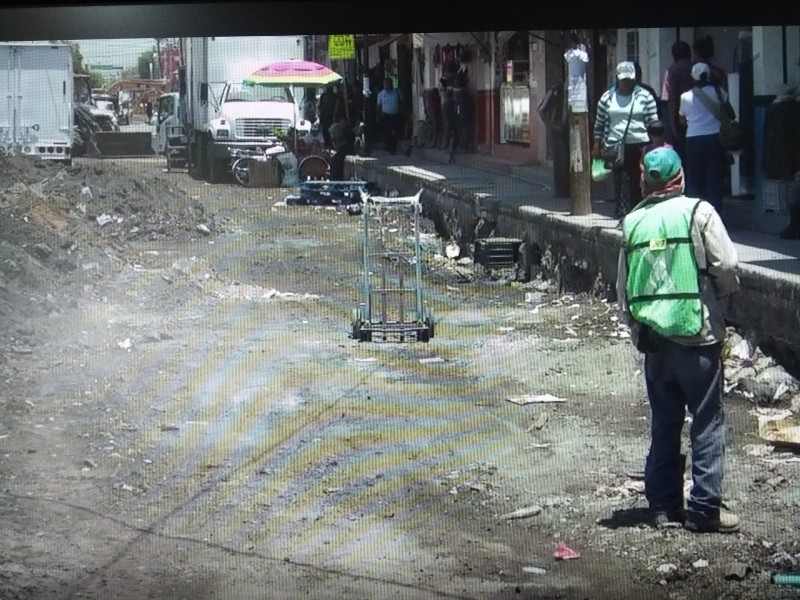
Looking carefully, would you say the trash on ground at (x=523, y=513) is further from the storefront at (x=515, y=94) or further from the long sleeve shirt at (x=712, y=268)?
the storefront at (x=515, y=94)

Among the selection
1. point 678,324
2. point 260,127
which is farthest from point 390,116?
point 678,324

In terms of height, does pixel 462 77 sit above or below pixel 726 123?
above

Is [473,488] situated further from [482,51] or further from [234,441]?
[482,51]

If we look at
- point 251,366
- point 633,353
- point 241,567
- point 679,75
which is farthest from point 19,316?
point 679,75

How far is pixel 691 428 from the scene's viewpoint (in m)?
3.57

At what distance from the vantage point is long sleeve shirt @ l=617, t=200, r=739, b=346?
3.41 meters

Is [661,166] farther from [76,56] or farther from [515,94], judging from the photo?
[76,56]

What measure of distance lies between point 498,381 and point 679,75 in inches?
50.7

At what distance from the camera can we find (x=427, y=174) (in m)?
4.22

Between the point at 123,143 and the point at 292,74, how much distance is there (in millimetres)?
430

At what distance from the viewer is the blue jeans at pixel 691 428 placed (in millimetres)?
3504

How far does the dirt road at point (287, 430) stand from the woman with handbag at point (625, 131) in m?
0.36

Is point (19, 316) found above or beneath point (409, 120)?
beneath

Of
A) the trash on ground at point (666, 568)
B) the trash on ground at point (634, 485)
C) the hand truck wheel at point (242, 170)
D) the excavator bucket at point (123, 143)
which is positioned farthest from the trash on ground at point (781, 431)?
the excavator bucket at point (123, 143)
